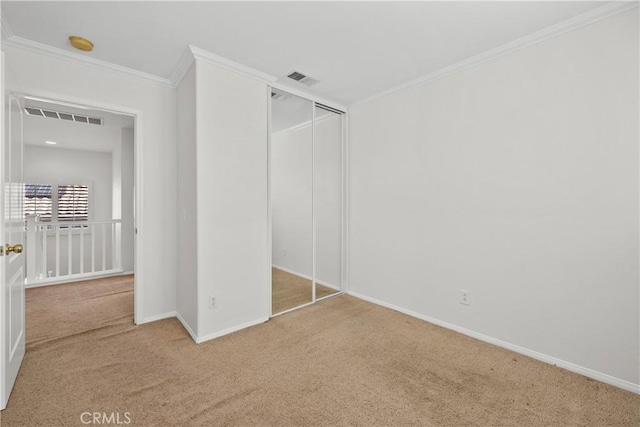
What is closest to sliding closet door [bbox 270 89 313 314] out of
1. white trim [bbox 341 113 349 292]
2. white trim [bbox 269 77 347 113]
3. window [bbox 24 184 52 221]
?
white trim [bbox 269 77 347 113]

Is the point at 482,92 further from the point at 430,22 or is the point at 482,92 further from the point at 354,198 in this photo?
the point at 354,198

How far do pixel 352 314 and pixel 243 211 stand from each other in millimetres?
1565

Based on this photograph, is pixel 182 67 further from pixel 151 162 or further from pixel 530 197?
pixel 530 197

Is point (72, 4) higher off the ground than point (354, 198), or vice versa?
point (72, 4)

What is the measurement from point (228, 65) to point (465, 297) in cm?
295

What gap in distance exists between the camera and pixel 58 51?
7.82 ft

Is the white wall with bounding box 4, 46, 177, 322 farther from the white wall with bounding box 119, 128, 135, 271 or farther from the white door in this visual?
the white wall with bounding box 119, 128, 135, 271

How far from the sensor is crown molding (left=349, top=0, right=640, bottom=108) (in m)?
1.86

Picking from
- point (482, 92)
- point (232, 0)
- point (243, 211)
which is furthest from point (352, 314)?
point (232, 0)

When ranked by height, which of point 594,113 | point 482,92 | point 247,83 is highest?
point 247,83

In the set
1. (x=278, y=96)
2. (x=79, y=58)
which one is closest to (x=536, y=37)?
(x=278, y=96)

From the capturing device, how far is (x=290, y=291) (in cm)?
372

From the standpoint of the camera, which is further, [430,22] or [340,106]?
[340,106]

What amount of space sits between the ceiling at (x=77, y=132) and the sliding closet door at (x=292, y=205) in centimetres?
228
